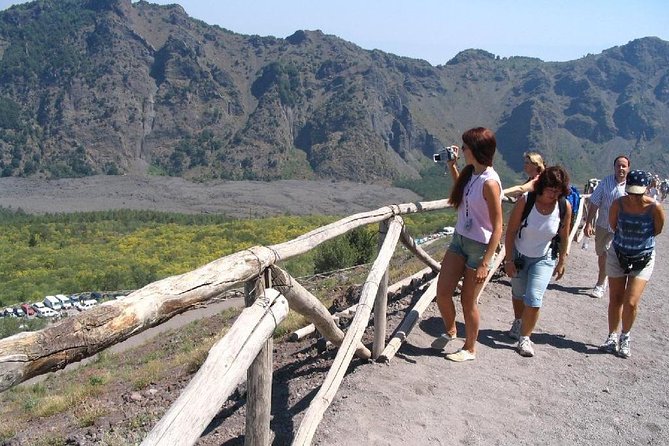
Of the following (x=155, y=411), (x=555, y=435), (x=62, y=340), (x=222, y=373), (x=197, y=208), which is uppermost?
(x=62, y=340)

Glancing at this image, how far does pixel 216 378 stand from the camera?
2.25 meters

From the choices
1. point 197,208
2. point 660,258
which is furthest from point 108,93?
point 660,258

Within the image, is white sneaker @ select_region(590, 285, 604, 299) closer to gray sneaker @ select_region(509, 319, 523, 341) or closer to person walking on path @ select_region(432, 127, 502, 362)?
gray sneaker @ select_region(509, 319, 523, 341)

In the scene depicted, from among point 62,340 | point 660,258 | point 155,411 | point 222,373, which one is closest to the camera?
point 62,340

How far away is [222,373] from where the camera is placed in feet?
7.50

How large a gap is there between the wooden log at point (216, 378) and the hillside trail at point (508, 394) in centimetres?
149

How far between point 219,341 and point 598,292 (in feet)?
22.9

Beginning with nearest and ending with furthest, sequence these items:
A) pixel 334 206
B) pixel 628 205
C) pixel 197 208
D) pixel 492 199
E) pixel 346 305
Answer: pixel 492 199 → pixel 628 205 → pixel 346 305 → pixel 197 208 → pixel 334 206

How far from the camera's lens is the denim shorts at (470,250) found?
15.7ft

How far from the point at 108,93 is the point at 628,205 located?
215910 millimetres

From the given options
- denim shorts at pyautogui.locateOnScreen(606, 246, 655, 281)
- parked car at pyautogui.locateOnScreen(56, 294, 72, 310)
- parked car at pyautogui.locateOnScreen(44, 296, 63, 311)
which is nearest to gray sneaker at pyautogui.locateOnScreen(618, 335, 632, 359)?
denim shorts at pyautogui.locateOnScreen(606, 246, 655, 281)

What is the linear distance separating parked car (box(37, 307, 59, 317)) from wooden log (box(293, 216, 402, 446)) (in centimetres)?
3800

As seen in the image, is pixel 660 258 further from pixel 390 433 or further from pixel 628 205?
pixel 390 433

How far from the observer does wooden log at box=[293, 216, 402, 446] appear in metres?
3.46
